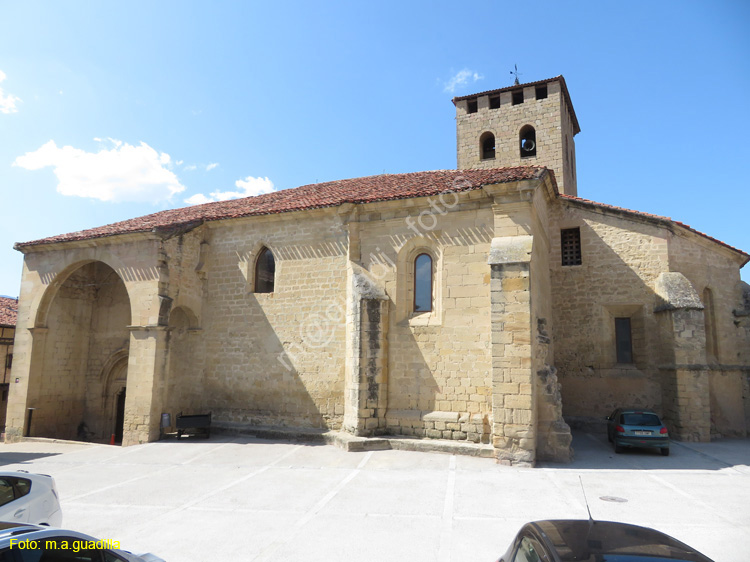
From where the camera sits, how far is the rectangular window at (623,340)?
49.1 ft

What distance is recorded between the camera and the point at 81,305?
17.3m

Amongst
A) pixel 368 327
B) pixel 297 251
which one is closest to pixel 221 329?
pixel 297 251

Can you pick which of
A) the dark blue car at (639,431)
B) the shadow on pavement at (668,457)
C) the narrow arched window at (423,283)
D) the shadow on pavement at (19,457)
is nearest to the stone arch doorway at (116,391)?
the shadow on pavement at (19,457)

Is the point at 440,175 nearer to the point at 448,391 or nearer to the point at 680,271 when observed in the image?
the point at 448,391

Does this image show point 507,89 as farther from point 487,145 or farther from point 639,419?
point 639,419

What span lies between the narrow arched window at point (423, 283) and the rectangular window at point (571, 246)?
5.53 meters

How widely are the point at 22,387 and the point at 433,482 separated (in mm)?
14156

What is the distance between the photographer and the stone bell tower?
64.0 feet

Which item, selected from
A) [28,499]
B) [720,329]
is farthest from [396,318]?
[720,329]

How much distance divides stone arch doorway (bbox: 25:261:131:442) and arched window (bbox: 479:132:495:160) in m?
15.7

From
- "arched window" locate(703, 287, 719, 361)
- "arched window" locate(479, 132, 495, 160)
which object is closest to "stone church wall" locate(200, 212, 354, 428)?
"arched window" locate(479, 132, 495, 160)

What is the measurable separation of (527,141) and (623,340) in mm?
9911

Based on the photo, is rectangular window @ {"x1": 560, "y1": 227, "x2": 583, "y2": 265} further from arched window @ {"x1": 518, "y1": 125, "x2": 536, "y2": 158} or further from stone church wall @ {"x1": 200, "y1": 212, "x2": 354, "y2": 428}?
stone church wall @ {"x1": 200, "y1": 212, "x2": 354, "y2": 428}

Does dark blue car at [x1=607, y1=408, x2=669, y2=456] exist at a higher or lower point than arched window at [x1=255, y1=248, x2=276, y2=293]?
lower
